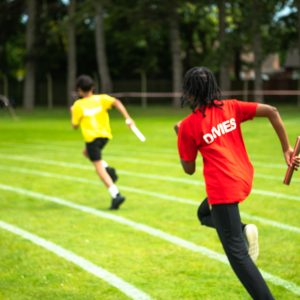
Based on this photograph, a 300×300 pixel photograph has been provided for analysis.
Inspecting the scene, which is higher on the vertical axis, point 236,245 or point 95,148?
point 236,245

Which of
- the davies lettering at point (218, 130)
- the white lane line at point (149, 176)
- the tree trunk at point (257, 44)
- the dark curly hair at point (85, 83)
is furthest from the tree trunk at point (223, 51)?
the davies lettering at point (218, 130)

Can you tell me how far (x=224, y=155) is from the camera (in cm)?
437

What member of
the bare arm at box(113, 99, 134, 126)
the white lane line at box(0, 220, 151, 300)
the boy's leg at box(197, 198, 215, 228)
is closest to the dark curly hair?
the bare arm at box(113, 99, 134, 126)

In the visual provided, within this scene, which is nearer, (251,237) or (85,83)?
(251,237)

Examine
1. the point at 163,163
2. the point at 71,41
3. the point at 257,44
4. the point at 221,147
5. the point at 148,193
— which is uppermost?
the point at 71,41

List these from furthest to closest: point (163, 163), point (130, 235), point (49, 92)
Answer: point (49, 92)
point (163, 163)
point (130, 235)

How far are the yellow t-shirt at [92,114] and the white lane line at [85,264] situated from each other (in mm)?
2020

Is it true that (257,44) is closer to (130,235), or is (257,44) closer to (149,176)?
(149,176)

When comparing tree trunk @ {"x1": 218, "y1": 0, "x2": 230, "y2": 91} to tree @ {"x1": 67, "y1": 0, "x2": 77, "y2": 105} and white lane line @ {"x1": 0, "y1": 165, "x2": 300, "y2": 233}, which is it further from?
white lane line @ {"x1": 0, "y1": 165, "x2": 300, "y2": 233}

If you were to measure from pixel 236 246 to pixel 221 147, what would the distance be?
645 mm

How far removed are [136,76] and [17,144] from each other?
36.9 meters

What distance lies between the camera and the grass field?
554 cm

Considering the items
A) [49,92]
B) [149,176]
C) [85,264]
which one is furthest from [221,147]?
[49,92]

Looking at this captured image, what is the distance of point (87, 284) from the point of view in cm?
560
